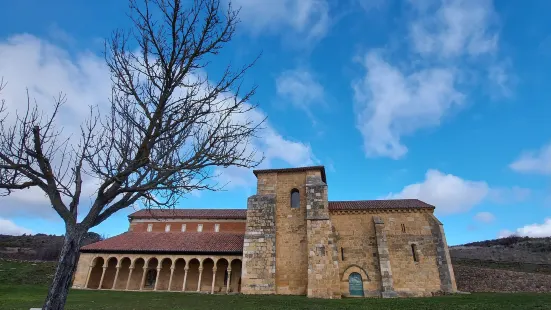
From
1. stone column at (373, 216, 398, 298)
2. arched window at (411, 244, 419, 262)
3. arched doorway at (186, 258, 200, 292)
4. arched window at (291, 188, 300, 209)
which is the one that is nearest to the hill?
arched doorway at (186, 258, 200, 292)

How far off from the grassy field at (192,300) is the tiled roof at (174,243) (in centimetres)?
407

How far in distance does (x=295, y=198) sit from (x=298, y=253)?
3910 millimetres

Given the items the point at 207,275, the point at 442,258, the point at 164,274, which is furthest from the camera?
the point at 164,274

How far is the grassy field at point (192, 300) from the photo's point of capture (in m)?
13.3

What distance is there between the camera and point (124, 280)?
1005 inches

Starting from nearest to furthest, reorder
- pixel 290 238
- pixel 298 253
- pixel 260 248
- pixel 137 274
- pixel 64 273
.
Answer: pixel 64 273 → pixel 298 253 → pixel 260 248 → pixel 290 238 → pixel 137 274

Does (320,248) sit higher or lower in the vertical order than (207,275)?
higher

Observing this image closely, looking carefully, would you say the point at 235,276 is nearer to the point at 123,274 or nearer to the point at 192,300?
the point at 192,300

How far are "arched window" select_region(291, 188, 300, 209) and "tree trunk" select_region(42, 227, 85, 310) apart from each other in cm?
1691

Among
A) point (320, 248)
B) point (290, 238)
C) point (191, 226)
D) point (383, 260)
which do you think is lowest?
point (383, 260)

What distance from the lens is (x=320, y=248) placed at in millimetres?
19734

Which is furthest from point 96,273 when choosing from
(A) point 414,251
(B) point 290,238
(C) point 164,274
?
(A) point 414,251

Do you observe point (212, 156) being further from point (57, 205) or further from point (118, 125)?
point (57, 205)

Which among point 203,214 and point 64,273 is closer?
point 64,273
